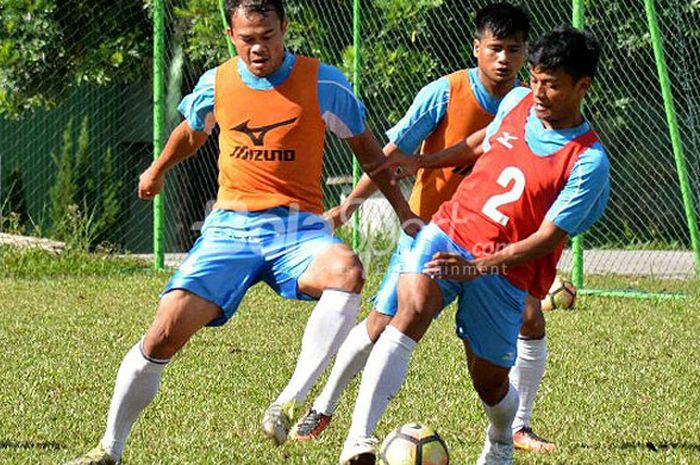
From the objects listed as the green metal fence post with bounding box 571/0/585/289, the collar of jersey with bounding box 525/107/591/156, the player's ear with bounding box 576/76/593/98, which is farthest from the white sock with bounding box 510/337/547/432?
the green metal fence post with bounding box 571/0/585/289

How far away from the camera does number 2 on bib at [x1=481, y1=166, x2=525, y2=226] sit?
463 cm

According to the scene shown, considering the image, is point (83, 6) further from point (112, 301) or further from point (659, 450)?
point (659, 450)

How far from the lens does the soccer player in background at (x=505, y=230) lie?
455 cm

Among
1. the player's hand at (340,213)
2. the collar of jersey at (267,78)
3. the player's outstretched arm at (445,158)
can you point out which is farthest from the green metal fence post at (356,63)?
the collar of jersey at (267,78)

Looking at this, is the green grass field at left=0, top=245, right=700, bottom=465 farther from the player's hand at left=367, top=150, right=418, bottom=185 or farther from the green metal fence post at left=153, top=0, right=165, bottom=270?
the green metal fence post at left=153, top=0, right=165, bottom=270

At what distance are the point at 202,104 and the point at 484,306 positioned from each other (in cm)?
142

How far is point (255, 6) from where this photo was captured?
5.06m

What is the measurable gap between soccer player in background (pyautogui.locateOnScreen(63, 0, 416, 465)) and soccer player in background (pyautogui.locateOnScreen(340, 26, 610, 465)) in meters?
0.43

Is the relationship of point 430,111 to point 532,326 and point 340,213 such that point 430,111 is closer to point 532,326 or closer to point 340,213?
point 340,213

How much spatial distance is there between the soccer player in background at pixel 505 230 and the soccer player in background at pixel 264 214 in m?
0.43

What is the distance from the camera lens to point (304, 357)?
202 inches

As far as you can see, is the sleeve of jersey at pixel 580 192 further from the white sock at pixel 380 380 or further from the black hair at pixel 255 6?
the black hair at pixel 255 6

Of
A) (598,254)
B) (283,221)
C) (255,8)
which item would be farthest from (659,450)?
(598,254)

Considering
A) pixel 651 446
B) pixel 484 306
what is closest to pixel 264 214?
pixel 484 306
